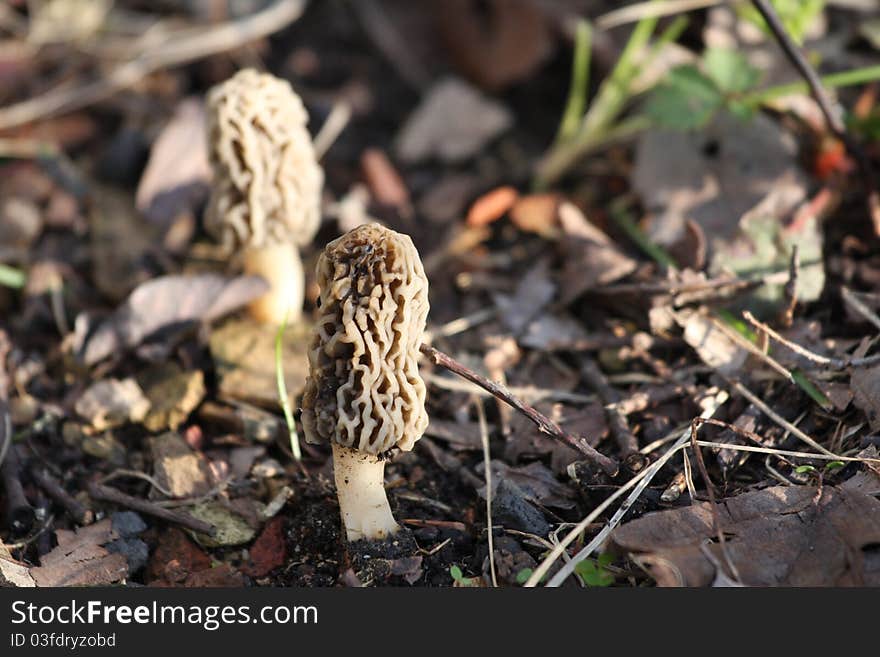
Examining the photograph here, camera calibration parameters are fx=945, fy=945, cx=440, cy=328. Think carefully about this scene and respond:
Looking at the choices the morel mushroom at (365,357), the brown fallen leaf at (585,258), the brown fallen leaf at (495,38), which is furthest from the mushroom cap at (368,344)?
the brown fallen leaf at (495,38)

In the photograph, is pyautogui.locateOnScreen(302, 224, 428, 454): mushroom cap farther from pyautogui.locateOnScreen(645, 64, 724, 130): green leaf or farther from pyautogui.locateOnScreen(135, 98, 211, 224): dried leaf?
pyautogui.locateOnScreen(135, 98, 211, 224): dried leaf

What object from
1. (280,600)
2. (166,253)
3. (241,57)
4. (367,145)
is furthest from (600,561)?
(241,57)

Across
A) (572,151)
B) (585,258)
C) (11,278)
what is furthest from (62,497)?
(572,151)

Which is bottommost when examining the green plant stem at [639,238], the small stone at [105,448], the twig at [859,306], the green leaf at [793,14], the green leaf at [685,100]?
the small stone at [105,448]

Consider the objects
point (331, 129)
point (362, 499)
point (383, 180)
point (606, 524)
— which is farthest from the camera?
point (331, 129)

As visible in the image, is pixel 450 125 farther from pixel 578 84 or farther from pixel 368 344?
pixel 368 344

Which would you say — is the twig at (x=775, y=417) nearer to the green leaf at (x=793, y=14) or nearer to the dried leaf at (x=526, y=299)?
the dried leaf at (x=526, y=299)
